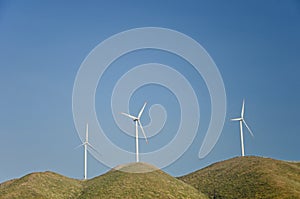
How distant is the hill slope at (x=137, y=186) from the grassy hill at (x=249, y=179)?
626cm

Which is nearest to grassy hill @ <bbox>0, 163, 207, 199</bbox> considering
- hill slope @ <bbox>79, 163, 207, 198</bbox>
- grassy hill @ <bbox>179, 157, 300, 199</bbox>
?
hill slope @ <bbox>79, 163, 207, 198</bbox>

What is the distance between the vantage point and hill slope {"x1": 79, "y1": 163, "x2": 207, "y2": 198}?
112 m

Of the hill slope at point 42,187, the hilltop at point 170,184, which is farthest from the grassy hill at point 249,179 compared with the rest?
the hill slope at point 42,187

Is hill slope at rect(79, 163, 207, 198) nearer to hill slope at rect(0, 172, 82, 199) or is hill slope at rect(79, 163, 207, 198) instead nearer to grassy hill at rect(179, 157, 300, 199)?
hill slope at rect(0, 172, 82, 199)

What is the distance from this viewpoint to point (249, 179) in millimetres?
121125

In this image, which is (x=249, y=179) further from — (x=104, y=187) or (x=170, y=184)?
(x=104, y=187)

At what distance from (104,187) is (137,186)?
764 centimetres

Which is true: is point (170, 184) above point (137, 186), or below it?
above

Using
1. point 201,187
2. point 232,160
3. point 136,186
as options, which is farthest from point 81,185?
point 232,160

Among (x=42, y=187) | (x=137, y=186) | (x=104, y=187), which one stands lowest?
(x=137, y=186)

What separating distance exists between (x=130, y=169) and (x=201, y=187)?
1901 centimetres

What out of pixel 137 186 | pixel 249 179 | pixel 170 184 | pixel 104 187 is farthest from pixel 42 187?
pixel 249 179

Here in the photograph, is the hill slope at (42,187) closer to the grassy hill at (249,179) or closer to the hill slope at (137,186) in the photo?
the hill slope at (137,186)

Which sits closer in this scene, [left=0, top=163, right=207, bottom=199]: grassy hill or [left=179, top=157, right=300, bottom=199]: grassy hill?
[left=179, top=157, right=300, bottom=199]: grassy hill
